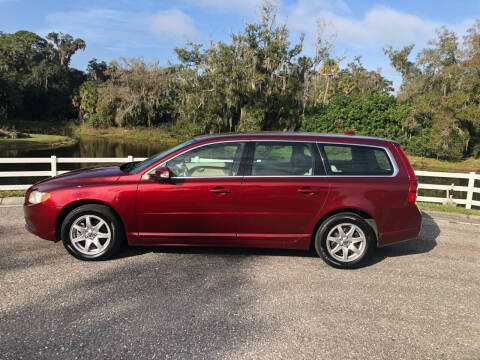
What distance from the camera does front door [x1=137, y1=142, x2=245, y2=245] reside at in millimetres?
4586

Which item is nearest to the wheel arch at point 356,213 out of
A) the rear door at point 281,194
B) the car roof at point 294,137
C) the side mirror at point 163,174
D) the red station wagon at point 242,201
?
the red station wagon at point 242,201

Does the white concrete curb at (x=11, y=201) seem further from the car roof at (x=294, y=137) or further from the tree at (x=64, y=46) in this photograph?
the tree at (x=64, y=46)

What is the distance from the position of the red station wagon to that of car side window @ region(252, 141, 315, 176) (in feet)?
0.04

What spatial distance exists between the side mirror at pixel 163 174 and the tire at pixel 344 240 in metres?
2.04

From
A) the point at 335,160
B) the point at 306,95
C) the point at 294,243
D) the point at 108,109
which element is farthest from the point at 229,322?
the point at 108,109

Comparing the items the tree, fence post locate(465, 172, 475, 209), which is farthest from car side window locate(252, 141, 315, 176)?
the tree

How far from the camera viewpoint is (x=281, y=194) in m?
4.61

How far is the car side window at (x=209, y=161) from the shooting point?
4715 mm

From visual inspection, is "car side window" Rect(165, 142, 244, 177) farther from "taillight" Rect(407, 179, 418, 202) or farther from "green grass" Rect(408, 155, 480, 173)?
"green grass" Rect(408, 155, 480, 173)

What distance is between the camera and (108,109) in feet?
200

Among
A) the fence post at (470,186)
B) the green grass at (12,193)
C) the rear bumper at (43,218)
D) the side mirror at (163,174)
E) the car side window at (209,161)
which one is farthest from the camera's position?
the fence post at (470,186)

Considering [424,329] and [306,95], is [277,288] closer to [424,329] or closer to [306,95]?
[424,329]

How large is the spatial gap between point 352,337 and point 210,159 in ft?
8.96

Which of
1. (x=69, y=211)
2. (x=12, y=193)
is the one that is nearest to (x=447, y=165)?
(x=12, y=193)
